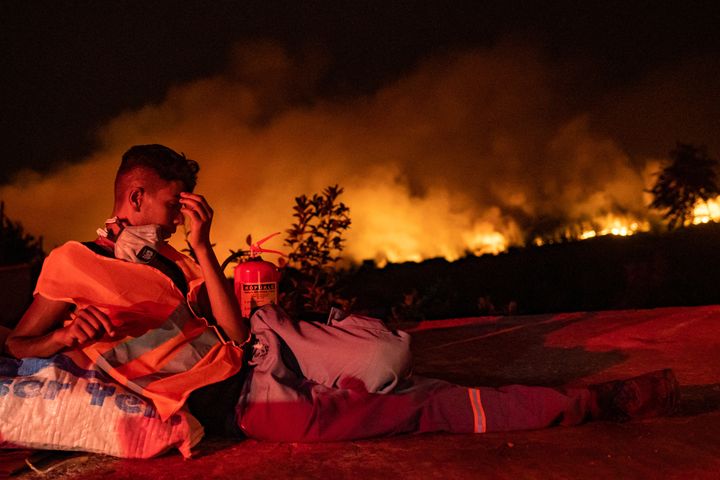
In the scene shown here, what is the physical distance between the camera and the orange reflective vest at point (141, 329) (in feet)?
7.02

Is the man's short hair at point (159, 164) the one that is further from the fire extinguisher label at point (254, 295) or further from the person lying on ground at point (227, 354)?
the fire extinguisher label at point (254, 295)

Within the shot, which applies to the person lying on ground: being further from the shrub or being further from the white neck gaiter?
the shrub

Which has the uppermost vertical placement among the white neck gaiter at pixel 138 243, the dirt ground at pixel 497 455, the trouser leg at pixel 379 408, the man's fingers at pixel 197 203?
the man's fingers at pixel 197 203

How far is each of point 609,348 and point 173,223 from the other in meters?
2.86

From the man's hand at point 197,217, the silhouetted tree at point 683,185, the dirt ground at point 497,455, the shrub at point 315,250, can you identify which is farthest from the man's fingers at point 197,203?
the silhouetted tree at point 683,185

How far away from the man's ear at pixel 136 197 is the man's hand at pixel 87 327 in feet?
1.71

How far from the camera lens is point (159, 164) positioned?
8.10 ft

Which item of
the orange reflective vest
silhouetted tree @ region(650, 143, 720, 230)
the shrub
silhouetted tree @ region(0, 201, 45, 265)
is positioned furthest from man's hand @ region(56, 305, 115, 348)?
silhouetted tree @ region(650, 143, 720, 230)

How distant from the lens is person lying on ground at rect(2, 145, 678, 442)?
2.16 metres

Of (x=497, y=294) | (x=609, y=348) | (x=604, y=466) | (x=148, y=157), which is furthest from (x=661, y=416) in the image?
(x=497, y=294)

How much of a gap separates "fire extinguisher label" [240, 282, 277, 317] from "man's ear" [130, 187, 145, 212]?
0.73 metres

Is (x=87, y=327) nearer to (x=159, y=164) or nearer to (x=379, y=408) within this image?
(x=159, y=164)

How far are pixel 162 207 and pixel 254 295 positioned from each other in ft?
2.40

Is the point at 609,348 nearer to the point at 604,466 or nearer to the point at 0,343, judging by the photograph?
the point at 604,466
